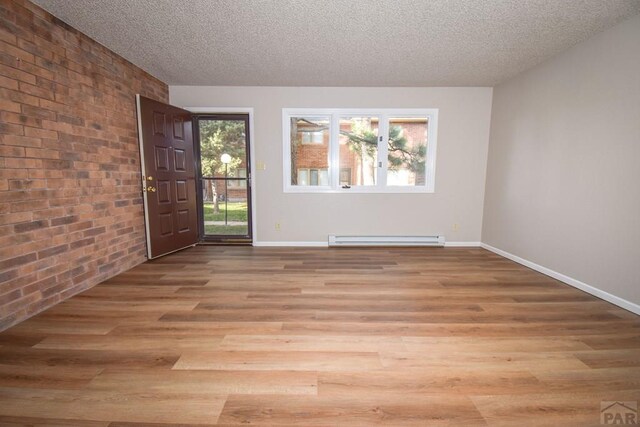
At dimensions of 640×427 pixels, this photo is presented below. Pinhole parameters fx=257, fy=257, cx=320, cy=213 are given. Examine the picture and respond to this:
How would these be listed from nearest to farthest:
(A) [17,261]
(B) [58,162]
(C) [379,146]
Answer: (A) [17,261] → (B) [58,162] → (C) [379,146]

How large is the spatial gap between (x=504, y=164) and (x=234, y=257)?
405 cm

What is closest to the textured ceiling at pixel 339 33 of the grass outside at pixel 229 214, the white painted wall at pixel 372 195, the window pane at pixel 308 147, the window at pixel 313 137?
the white painted wall at pixel 372 195

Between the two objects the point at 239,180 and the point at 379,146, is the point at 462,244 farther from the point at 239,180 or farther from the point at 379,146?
the point at 239,180

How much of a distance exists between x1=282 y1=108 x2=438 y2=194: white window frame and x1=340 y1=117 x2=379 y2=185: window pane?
76mm

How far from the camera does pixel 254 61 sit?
308 centimetres

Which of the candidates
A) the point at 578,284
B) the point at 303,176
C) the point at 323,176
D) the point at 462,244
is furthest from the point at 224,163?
the point at 578,284

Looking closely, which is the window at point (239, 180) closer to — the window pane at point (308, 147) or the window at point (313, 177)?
the window pane at point (308, 147)

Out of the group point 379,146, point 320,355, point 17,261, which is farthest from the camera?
point 379,146

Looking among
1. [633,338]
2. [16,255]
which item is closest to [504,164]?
[633,338]

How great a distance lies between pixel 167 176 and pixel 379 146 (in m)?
3.14

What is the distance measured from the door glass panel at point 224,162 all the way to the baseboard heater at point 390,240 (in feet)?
4.89

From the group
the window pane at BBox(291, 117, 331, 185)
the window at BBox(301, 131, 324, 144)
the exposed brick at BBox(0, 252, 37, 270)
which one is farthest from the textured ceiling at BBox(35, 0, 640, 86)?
the exposed brick at BBox(0, 252, 37, 270)

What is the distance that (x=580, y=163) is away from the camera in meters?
2.60

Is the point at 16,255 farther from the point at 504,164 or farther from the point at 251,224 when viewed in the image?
the point at 504,164
